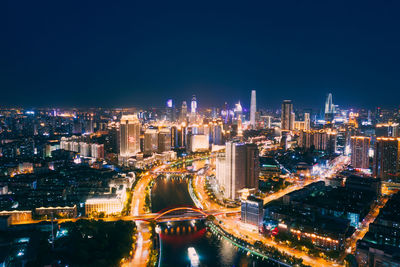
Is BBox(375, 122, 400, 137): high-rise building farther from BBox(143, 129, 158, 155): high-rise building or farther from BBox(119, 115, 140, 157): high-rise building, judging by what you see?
BBox(119, 115, 140, 157): high-rise building

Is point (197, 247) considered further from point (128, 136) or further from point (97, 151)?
point (97, 151)

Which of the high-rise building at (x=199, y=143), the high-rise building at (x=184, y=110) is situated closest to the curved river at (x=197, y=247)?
the high-rise building at (x=199, y=143)

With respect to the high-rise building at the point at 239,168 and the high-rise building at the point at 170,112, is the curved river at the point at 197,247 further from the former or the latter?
the high-rise building at the point at 170,112

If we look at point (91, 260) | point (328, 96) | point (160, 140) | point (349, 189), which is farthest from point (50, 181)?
point (328, 96)

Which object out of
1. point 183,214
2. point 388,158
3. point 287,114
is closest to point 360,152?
point 388,158

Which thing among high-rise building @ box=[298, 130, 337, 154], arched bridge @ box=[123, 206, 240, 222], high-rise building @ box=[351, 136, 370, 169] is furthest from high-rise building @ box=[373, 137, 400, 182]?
arched bridge @ box=[123, 206, 240, 222]

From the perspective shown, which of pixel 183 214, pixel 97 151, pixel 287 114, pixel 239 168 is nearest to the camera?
pixel 183 214

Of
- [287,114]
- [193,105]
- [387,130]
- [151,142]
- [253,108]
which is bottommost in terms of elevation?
[151,142]
